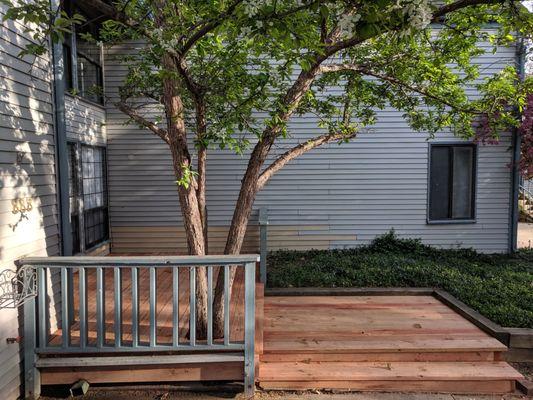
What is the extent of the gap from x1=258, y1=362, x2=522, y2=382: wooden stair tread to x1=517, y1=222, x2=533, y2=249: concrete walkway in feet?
20.7

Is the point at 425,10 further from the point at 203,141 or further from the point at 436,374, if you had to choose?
the point at 436,374

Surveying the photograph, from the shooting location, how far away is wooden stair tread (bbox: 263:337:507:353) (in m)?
4.04

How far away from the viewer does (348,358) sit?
406cm

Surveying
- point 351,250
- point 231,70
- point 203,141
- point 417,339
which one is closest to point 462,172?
point 351,250

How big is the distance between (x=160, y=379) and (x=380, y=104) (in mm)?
4232

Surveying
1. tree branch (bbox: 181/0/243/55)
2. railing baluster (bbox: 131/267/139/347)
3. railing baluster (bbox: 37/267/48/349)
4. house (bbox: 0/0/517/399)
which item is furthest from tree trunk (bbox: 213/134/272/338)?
house (bbox: 0/0/517/399)

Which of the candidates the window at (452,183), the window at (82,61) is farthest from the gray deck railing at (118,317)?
the window at (452,183)

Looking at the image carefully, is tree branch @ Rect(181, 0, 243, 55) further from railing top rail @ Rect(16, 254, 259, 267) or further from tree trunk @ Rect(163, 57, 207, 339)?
railing top rail @ Rect(16, 254, 259, 267)

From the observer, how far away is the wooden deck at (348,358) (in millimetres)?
3727

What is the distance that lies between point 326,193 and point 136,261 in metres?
5.30

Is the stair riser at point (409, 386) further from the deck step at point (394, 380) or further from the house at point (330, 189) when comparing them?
the house at point (330, 189)

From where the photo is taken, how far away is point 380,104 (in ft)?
18.5

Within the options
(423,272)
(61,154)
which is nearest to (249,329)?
(61,154)

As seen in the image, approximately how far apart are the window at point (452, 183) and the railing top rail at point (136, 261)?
236 inches
